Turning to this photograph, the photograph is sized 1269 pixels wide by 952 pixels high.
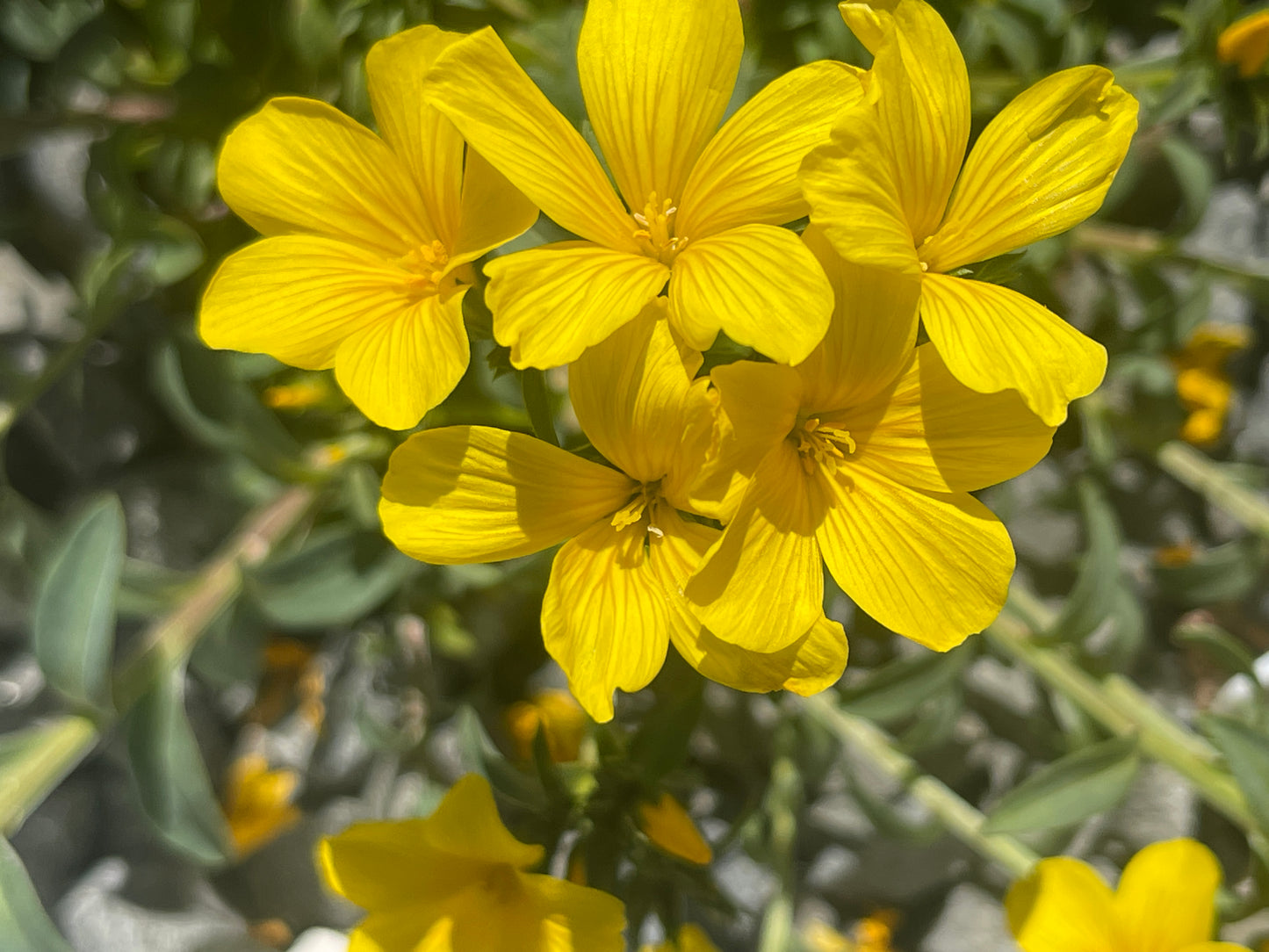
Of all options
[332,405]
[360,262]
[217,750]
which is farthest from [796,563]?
[217,750]

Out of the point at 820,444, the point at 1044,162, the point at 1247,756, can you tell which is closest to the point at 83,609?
the point at 820,444

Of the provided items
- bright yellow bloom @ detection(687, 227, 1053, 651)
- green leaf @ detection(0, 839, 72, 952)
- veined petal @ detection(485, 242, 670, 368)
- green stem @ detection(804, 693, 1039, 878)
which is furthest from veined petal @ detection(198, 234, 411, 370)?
green stem @ detection(804, 693, 1039, 878)

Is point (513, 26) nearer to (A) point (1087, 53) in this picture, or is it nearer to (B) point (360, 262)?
(B) point (360, 262)

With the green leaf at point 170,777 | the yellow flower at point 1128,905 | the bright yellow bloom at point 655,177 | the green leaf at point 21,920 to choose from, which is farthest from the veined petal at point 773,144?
the green leaf at point 21,920

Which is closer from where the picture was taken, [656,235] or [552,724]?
[656,235]

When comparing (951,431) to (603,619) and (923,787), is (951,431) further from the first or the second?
(923,787)

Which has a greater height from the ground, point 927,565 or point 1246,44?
point 1246,44
